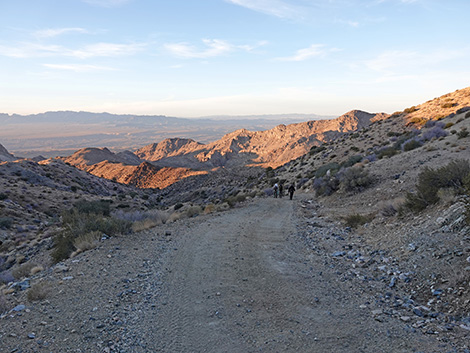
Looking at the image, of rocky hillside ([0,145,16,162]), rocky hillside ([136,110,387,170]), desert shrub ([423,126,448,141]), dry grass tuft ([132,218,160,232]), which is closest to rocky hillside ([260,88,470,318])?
desert shrub ([423,126,448,141])

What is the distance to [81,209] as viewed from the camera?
25.9 m

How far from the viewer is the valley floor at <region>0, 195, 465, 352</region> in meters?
5.49

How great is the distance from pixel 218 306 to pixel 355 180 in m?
15.0

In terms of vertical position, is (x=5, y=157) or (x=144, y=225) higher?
(x=144, y=225)

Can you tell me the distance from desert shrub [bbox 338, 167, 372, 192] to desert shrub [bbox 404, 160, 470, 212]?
7794 millimetres

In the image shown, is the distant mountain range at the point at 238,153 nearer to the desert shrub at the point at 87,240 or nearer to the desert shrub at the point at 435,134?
the desert shrub at the point at 435,134

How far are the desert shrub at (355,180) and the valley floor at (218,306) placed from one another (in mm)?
8611

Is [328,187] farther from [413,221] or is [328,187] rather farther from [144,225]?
[144,225]

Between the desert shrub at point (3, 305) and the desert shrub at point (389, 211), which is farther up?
the desert shrub at point (389, 211)

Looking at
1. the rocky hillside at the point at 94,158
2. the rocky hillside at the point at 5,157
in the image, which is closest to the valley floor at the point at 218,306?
the rocky hillside at the point at 5,157

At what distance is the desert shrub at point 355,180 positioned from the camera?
19.4 m

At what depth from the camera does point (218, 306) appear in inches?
272

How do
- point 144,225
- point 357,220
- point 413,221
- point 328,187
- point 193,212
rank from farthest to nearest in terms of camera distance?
point 328,187 → point 193,212 → point 144,225 → point 357,220 → point 413,221

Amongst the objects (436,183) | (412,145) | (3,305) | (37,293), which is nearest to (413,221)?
(436,183)
